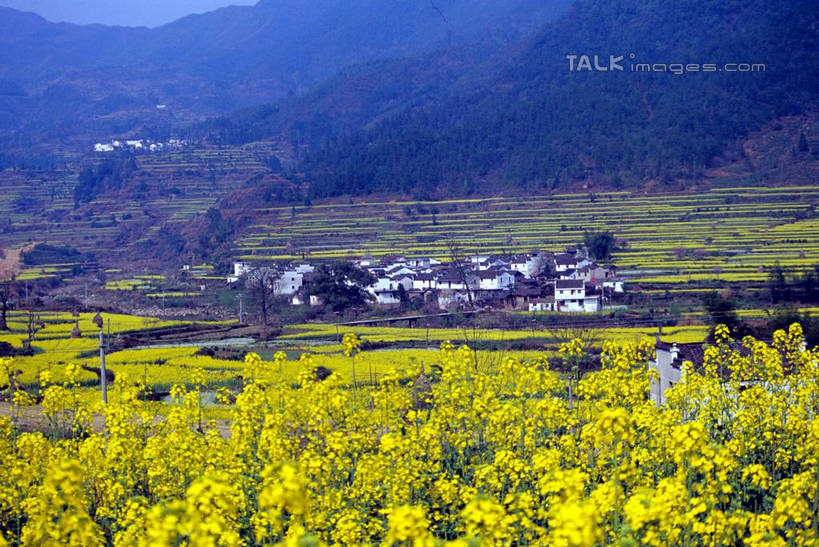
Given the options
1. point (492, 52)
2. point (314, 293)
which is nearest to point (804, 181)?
point (314, 293)

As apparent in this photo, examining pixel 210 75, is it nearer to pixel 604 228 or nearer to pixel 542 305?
pixel 604 228

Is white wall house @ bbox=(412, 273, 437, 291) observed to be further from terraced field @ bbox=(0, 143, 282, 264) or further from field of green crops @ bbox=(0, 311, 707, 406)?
terraced field @ bbox=(0, 143, 282, 264)

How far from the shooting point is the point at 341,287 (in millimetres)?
35094

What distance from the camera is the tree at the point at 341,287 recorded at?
35.0 meters

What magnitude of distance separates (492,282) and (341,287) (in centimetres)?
608

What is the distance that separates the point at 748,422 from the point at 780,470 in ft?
4.26

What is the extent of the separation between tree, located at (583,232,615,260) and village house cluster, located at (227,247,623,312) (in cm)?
46

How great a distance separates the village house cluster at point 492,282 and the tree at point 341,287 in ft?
2.18

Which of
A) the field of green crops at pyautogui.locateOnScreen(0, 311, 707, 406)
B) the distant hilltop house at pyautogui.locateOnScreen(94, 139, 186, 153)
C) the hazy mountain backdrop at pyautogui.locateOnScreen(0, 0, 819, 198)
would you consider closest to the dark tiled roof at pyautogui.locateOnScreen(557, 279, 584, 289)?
the field of green crops at pyautogui.locateOnScreen(0, 311, 707, 406)

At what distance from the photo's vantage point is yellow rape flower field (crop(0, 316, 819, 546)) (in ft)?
20.8

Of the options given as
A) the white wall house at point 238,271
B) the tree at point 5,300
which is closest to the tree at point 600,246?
the white wall house at point 238,271

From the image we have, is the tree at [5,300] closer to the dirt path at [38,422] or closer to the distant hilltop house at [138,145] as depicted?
the dirt path at [38,422]

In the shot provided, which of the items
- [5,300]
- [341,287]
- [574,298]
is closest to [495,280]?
[574,298]

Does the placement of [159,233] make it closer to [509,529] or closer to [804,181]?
[804,181]
